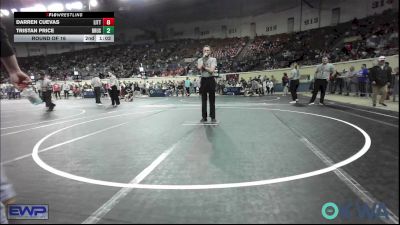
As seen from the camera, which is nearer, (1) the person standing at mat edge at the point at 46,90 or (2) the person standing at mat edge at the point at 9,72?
(2) the person standing at mat edge at the point at 9,72

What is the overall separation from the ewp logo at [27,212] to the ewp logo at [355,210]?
2036 millimetres

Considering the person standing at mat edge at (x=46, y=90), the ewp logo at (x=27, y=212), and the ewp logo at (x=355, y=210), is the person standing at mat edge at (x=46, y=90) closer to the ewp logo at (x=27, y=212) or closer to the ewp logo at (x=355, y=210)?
the ewp logo at (x=27, y=212)

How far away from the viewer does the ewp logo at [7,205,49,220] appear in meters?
2.26

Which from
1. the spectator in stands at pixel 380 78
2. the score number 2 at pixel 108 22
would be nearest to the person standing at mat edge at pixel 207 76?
the spectator in stands at pixel 380 78

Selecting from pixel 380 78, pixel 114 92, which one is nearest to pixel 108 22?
pixel 114 92

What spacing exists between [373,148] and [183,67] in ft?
112

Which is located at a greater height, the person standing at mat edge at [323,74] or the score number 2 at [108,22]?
the score number 2 at [108,22]

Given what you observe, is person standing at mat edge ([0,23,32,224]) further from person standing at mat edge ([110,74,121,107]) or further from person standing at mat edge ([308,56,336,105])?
person standing at mat edge ([110,74,121,107])
